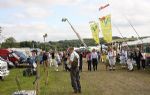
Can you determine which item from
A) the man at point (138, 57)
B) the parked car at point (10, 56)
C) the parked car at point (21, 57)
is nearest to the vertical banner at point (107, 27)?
the man at point (138, 57)

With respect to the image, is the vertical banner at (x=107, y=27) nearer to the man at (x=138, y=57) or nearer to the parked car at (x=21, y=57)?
the man at (x=138, y=57)

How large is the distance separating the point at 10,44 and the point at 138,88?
11757cm

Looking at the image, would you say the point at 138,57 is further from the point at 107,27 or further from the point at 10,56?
the point at 10,56

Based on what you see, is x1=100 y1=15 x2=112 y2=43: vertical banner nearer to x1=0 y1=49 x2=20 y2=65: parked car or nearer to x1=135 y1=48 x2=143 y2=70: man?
x1=135 y1=48 x2=143 y2=70: man

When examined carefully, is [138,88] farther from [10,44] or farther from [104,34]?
[10,44]

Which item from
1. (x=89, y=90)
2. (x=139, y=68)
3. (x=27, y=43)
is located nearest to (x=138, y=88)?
(x=89, y=90)

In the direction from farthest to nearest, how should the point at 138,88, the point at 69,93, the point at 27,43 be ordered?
the point at 27,43 → the point at 138,88 → the point at 69,93

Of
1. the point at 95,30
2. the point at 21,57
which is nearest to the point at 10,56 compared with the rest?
the point at 21,57

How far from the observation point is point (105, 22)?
136 ft

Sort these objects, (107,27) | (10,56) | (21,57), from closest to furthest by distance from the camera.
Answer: (107,27), (10,56), (21,57)

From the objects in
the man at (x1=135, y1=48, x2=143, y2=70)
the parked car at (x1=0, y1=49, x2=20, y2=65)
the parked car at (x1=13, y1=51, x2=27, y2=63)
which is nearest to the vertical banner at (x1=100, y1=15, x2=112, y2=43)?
the man at (x1=135, y1=48, x2=143, y2=70)

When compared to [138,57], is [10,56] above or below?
A: below

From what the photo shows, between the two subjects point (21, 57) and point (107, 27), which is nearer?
point (107, 27)

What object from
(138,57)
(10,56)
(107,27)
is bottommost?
(10,56)
